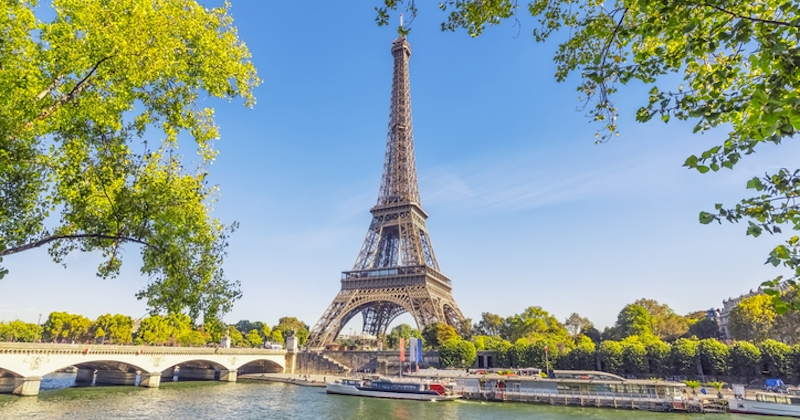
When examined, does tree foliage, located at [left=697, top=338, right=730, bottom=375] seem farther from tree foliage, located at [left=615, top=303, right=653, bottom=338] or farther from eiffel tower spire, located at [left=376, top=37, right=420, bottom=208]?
eiffel tower spire, located at [left=376, top=37, right=420, bottom=208]

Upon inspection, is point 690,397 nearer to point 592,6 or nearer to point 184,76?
point 592,6

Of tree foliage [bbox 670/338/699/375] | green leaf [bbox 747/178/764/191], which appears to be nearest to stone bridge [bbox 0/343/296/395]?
green leaf [bbox 747/178/764/191]

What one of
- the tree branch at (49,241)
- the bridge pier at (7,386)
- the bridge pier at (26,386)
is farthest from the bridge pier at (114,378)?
the tree branch at (49,241)

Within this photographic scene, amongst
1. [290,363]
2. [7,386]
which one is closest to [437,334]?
[290,363]

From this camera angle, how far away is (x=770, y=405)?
26297 millimetres

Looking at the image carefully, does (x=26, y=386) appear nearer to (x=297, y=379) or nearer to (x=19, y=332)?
(x=297, y=379)

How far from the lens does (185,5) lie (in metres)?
8.99

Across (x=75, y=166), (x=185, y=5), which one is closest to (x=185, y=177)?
(x=75, y=166)

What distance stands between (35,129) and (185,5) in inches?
150

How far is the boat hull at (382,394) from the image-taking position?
34375 millimetres

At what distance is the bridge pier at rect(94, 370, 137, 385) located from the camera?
43.5m

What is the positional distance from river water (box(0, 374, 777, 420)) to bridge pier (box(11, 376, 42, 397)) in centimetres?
85

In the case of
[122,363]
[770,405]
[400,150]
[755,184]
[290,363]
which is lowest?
[290,363]

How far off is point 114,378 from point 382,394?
29.3 metres
